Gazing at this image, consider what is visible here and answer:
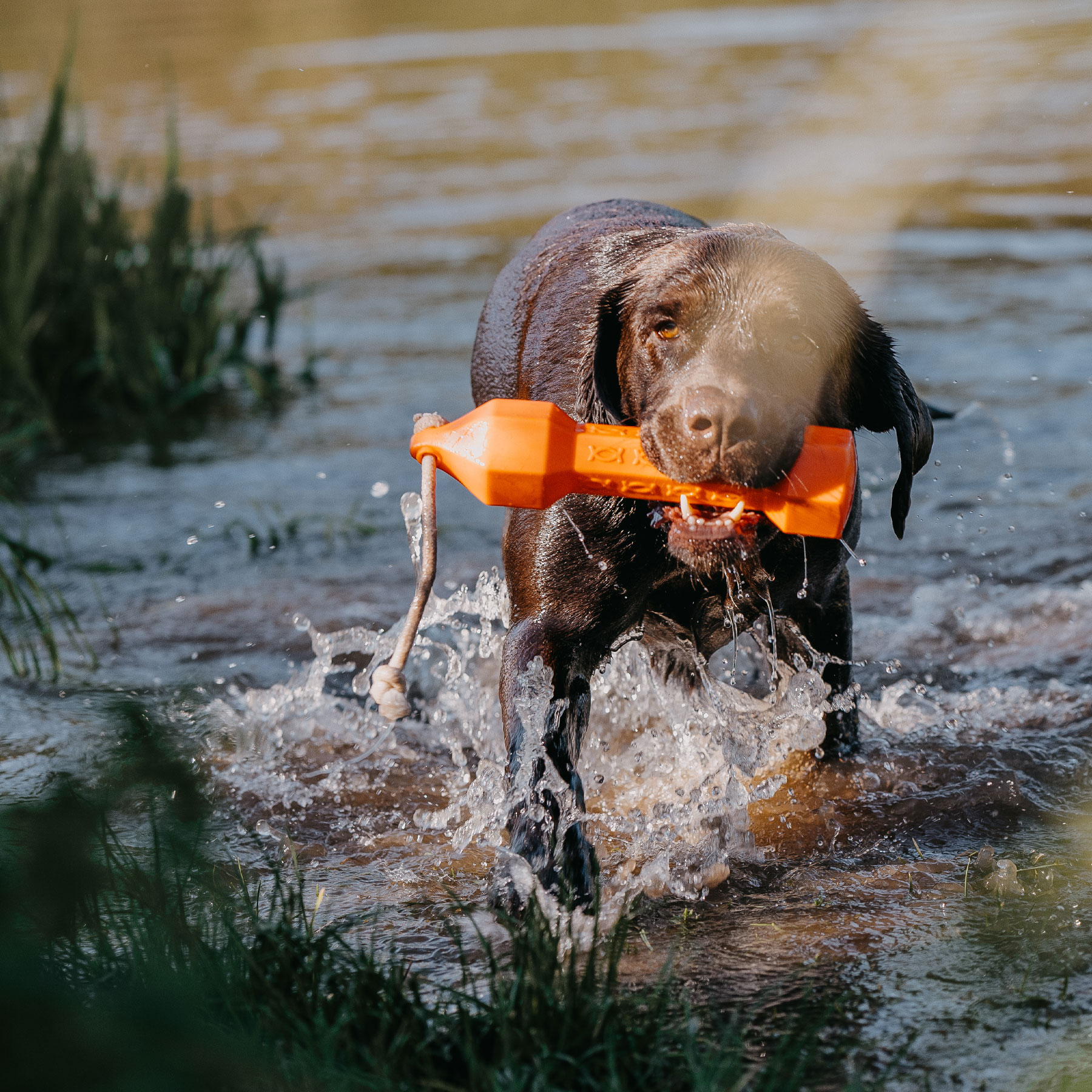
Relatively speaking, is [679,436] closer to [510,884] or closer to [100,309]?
[510,884]

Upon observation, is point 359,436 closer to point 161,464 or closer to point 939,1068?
point 161,464

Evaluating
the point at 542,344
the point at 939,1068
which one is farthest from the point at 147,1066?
the point at 542,344

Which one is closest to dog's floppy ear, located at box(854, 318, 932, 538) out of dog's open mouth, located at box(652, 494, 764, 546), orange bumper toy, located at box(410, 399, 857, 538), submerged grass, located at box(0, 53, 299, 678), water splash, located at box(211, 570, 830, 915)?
orange bumper toy, located at box(410, 399, 857, 538)

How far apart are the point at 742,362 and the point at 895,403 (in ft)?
1.43

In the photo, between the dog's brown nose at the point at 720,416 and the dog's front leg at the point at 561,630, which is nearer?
the dog's brown nose at the point at 720,416

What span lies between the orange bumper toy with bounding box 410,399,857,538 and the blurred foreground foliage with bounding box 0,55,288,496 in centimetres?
379

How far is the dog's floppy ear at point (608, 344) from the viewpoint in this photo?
308 cm

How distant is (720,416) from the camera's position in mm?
2605

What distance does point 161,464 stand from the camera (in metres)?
6.19

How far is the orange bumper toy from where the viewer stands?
2750 millimetres

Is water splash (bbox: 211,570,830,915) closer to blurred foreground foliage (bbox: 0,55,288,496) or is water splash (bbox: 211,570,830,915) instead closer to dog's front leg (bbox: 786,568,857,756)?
dog's front leg (bbox: 786,568,857,756)

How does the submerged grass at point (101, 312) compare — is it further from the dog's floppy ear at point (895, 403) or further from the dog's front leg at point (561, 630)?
the dog's floppy ear at point (895, 403)

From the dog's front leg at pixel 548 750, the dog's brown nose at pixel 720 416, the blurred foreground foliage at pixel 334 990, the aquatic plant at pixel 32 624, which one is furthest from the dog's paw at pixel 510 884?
the aquatic plant at pixel 32 624

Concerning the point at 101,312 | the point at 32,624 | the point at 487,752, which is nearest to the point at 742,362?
the point at 487,752
